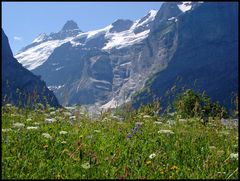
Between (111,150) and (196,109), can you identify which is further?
(196,109)

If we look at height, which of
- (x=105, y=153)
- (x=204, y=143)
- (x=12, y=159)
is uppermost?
(x=12, y=159)

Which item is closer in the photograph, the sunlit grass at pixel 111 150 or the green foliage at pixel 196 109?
the sunlit grass at pixel 111 150

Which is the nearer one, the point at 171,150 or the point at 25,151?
the point at 25,151

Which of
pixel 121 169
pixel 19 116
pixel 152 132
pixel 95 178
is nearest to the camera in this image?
pixel 95 178

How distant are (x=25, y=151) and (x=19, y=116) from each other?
3515mm

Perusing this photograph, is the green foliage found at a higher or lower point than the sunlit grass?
lower

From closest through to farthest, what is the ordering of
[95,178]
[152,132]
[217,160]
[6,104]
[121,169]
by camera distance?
[95,178], [121,169], [217,160], [152,132], [6,104]

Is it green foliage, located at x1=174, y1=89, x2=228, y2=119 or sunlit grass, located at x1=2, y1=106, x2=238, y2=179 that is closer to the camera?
sunlit grass, located at x1=2, y1=106, x2=238, y2=179

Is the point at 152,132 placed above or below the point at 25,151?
below

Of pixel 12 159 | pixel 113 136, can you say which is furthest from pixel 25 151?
pixel 113 136

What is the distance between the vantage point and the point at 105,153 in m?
7.16

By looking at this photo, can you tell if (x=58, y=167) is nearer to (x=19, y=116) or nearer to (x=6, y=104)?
(x=19, y=116)

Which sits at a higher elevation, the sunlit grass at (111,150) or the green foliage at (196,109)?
the sunlit grass at (111,150)

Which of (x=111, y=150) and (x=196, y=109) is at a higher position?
(x=111, y=150)
